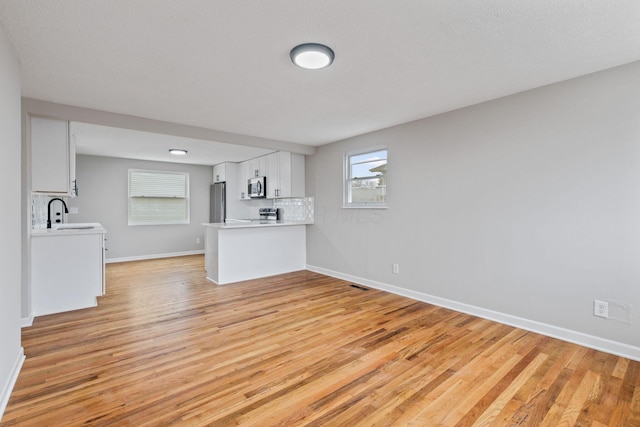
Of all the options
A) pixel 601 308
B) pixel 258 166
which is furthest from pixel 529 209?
pixel 258 166

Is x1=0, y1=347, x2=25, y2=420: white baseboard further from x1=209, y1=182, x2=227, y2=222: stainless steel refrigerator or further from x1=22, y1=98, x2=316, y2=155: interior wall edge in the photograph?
x1=209, y1=182, x2=227, y2=222: stainless steel refrigerator

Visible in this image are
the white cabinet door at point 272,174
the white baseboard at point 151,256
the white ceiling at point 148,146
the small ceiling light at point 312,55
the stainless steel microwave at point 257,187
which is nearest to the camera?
the small ceiling light at point 312,55

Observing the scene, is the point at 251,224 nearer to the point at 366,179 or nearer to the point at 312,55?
the point at 366,179

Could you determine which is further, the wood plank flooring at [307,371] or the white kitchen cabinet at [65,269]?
the white kitchen cabinet at [65,269]

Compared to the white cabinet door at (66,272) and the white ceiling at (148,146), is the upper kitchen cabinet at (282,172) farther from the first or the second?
the white cabinet door at (66,272)

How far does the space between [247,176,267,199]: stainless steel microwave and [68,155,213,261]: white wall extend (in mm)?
1930

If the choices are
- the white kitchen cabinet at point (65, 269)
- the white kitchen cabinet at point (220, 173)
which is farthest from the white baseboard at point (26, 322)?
the white kitchen cabinet at point (220, 173)

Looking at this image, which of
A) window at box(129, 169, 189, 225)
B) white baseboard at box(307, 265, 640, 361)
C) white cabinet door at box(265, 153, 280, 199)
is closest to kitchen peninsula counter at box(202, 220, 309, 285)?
white cabinet door at box(265, 153, 280, 199)

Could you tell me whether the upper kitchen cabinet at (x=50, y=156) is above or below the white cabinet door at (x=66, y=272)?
above

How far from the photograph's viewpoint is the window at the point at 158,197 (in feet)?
22.4

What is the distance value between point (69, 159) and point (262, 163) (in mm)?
3257

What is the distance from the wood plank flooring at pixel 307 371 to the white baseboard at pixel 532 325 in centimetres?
8

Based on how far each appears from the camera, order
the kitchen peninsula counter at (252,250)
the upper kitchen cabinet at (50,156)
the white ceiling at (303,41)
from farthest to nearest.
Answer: the kitchen peninsula counter at (252,250) < the upper kitchen cabinet at (50,156) < the white ceiling at (303,41)

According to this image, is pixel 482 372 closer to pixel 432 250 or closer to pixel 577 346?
pixel 577 346
